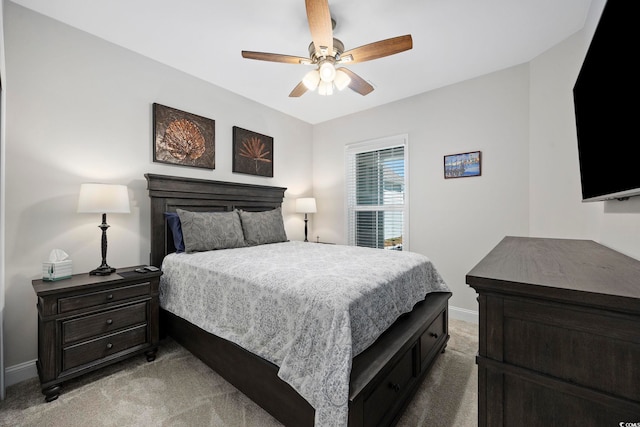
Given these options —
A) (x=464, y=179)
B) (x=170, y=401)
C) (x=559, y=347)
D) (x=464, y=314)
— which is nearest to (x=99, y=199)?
(x=170, y=401)

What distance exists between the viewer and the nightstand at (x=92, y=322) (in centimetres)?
176

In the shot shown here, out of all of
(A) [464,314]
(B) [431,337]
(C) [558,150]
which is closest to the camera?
(B) [431,337]

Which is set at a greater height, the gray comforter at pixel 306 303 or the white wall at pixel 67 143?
the white wall at pixel 67 143

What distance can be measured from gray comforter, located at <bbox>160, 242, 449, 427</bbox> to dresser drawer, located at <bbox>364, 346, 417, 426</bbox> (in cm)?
21

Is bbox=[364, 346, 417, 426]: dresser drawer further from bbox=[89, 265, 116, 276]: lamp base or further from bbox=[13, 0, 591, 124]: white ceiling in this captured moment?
bbox=[13, 0, 591, 124]: white ceiling

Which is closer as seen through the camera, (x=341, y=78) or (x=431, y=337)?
(x=431, y=337)

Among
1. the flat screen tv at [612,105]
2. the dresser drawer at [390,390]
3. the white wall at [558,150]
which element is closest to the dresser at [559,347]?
the flat screen tv at [612,105]

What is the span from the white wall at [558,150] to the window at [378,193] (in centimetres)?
139

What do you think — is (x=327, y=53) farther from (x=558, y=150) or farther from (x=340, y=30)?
(x=558, y=150)

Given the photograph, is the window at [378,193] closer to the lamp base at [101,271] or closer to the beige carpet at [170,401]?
the beige carpet at [170,401]

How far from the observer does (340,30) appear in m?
2.25

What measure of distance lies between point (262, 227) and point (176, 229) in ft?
3.11

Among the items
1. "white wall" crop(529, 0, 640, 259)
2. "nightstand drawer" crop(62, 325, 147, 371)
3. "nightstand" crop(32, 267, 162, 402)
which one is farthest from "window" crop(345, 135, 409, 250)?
"nightstand drawer" crop(62, 325, 147, 371)

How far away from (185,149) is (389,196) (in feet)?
8.86
